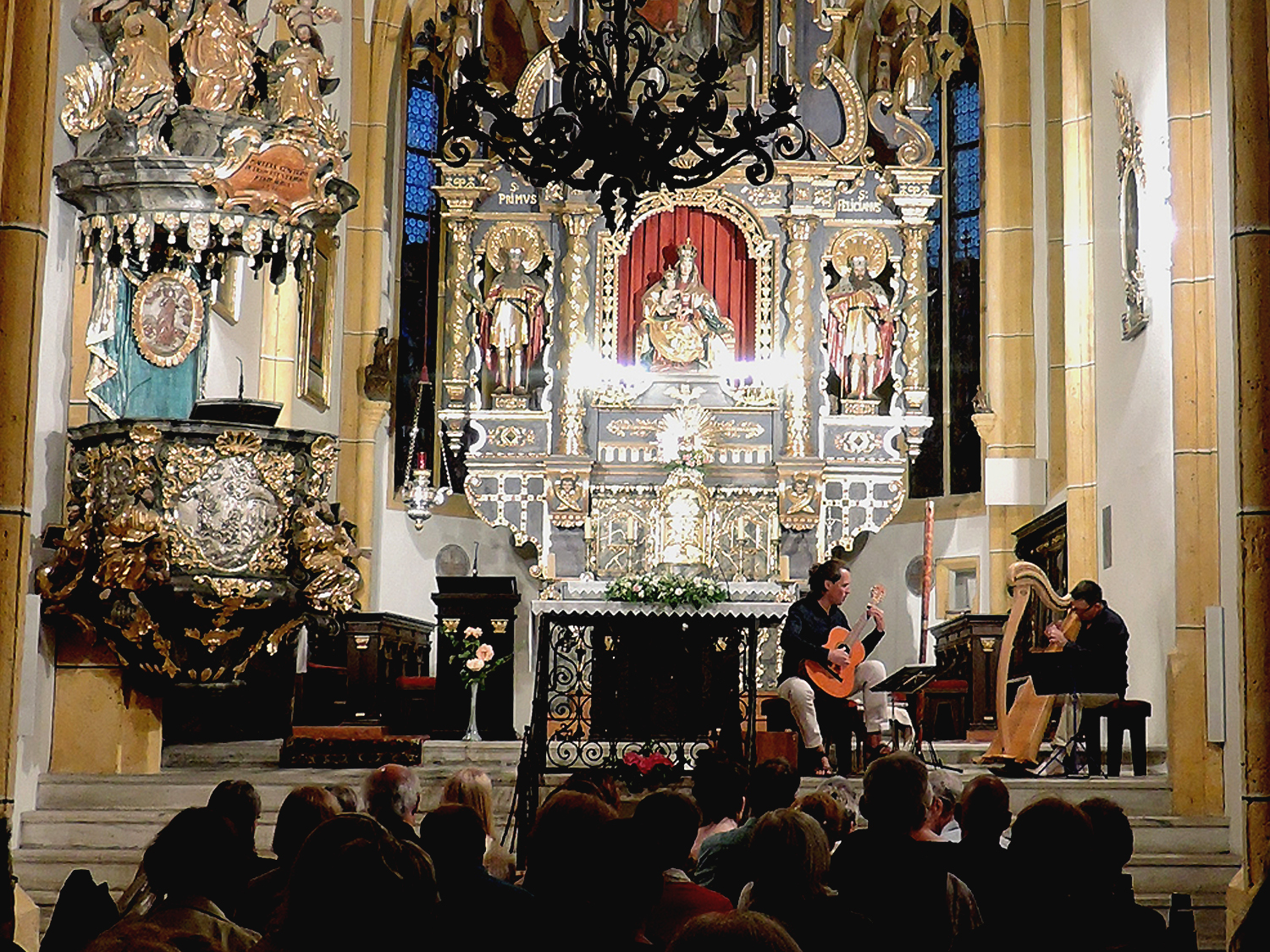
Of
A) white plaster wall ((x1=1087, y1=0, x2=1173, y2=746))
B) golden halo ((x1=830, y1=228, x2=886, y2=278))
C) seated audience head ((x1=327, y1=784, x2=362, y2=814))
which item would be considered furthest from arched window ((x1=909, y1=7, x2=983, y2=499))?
seated audience head ((x1=327, y1=784, x2=362, y2=814))

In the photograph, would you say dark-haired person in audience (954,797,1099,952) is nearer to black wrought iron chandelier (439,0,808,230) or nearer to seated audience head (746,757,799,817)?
seated audience head (746,757,799,817)

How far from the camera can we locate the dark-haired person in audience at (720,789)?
5.28 m

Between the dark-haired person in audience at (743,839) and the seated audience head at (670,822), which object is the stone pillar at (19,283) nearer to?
the dark-haired person in audience at (743,839)

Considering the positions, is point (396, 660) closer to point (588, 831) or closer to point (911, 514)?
point (911, 514)

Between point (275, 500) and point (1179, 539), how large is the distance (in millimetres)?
5138

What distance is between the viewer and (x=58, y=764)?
10.0 m

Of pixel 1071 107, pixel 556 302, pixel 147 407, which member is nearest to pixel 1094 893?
pixel 147 407

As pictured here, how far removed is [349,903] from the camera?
259 cm

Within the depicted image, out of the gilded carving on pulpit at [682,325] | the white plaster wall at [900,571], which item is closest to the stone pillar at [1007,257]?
the white plaster wall at [900,571]

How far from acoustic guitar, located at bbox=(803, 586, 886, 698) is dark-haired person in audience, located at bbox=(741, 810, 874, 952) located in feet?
19.5

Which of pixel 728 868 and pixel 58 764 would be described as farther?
pixel 58 764

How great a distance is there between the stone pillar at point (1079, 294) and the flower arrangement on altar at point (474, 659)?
14.6ft

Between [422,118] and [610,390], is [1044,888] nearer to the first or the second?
[610,390]

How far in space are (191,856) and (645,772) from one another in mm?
5517
